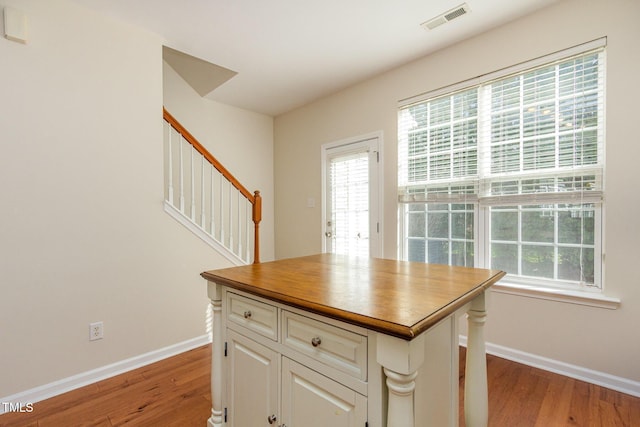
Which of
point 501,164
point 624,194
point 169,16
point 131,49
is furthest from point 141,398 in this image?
point 624,194

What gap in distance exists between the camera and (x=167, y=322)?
2.47 metres

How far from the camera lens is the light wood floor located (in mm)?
1644

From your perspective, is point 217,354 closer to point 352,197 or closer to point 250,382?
point 250,382

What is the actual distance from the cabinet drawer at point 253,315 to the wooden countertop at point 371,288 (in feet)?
0.28

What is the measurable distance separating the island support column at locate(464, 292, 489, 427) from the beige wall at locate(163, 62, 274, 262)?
326 centimetres

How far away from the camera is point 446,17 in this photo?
2188mm

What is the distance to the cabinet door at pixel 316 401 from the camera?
896mm

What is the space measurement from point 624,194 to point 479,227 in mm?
881

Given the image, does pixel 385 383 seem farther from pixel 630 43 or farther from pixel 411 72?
pixel 411 72

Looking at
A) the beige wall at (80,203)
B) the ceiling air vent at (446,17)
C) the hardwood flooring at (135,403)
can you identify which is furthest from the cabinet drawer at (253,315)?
the ceiling air vent at (446,17)

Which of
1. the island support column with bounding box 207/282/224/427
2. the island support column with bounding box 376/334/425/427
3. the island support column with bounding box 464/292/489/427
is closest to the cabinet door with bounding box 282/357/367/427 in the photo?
the island support column with bounding box 376/334/425/427

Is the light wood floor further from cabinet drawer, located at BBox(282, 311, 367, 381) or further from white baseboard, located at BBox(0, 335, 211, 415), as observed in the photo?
cabinet drawer, located at BBox(282, 311, 367, 381)

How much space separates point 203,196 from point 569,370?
11.0 ft

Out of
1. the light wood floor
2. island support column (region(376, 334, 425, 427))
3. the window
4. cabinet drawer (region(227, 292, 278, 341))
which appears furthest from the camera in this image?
the window
